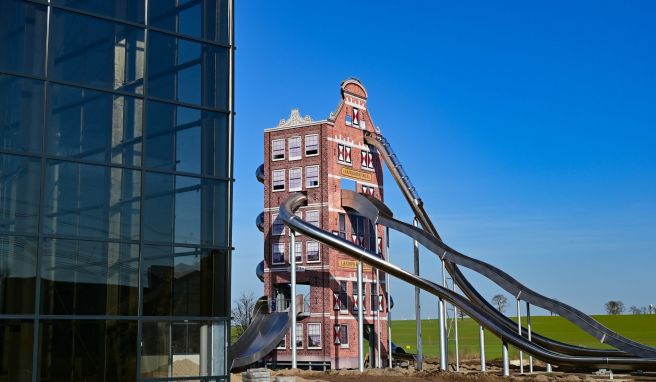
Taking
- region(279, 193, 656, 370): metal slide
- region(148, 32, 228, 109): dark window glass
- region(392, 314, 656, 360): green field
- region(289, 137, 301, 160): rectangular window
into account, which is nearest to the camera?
region(148, 32, 228, 109): dark window glass

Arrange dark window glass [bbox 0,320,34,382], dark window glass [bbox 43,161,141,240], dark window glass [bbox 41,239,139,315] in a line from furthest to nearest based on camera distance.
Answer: dark window glass [bbox 43,161,141,240] < dark window glass [bbox 41,239,139,315] < dark window glass [bbox 0,320,34,382]

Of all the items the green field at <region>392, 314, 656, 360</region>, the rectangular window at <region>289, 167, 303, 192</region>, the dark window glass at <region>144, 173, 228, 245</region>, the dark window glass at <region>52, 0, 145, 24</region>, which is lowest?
the green field at <region>392, 314, 656, 360</region>

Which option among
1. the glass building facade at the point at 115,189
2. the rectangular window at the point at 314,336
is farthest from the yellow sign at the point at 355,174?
the glass building facade at the point at 115,189

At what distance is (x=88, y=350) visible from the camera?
1956 cm

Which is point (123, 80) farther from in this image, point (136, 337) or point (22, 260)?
A: point (136, 337)

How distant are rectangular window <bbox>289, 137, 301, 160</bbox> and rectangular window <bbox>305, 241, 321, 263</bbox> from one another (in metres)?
5.86

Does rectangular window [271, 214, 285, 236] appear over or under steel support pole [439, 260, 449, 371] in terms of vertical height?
over

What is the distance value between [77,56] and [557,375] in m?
31.0

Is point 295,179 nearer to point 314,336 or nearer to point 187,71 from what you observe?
point 314,336

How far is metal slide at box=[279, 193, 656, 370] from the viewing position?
1582 inches

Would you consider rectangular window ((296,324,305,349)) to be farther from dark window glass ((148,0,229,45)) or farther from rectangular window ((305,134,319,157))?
dark window glass ((148,0,229,45))

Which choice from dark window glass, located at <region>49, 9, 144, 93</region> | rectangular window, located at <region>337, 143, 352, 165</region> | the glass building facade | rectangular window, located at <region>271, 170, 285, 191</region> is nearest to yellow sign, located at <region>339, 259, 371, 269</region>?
rectangular window, located at <region>271, 170, 285, 191</region>

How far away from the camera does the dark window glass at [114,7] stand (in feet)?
67.9

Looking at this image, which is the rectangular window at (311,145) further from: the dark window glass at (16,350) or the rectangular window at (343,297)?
the dark window glass at (16,350)
